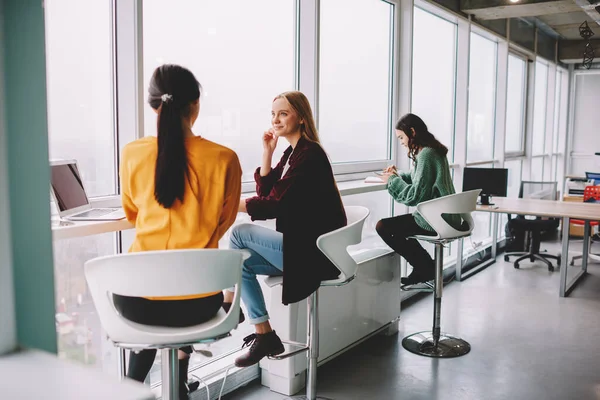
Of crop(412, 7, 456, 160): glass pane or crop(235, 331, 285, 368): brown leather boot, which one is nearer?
crop(235, 331, 285, 368): brown leather boot

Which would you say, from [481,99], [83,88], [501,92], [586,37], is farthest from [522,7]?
[83,88]

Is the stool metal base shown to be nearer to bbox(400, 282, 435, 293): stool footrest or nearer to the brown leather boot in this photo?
bbox(400, 282, 435, 293): stool footrest

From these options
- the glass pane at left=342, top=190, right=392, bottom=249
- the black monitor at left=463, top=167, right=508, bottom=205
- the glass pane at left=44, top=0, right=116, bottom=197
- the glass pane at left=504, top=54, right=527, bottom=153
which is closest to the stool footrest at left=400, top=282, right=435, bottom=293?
the glass pane at left=342, top=190, right=392, bottom=249

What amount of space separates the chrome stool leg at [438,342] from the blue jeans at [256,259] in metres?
1.62

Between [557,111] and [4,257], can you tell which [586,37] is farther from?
[4,257]

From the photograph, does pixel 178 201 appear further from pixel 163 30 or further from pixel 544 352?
pixel 544 352

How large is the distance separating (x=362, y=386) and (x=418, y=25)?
3.63 meters

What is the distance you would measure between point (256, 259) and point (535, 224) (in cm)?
474

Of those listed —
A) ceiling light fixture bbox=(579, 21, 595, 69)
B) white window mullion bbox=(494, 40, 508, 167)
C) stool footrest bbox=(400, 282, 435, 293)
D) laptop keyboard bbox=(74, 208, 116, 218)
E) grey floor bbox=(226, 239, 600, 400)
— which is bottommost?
grey floor bbox=(226, 239, 600, 400)

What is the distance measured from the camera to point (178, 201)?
1973mm

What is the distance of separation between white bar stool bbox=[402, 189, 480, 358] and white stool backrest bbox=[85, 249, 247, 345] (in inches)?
87.0

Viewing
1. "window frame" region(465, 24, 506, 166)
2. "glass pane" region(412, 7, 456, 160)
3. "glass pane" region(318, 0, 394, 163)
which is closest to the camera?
"glass pane" region(318, 0, 394, 163)

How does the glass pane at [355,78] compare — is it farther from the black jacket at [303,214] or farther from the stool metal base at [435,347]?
the black jacket at [303,214]

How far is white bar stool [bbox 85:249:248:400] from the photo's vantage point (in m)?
1.63
